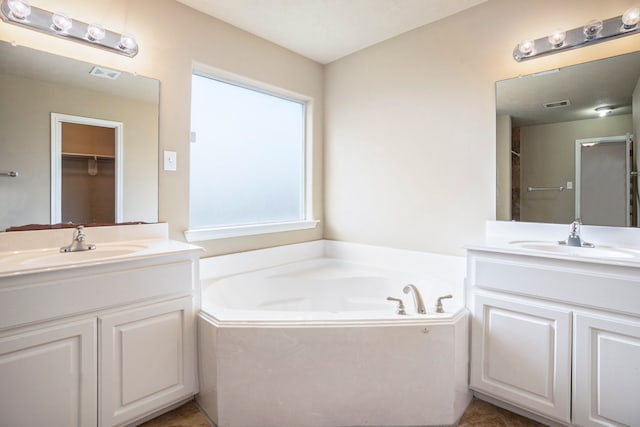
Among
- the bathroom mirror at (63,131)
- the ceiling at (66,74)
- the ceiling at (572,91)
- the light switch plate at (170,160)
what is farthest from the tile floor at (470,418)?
the ceiling at (66,74)

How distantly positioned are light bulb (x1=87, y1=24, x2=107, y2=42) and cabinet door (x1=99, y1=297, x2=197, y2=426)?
1.42m

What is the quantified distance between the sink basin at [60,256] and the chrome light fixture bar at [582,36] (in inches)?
96.1

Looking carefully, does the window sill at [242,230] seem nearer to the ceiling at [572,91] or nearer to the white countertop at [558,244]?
the white countertop at [558,244]

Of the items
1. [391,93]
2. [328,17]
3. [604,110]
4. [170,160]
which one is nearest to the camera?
[604,110]

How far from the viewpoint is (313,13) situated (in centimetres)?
217

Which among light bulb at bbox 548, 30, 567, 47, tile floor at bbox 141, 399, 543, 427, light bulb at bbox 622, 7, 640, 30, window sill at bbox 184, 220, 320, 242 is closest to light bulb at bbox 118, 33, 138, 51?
window sill at bbox 184, 220, 320, 242

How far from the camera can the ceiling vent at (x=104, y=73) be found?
1766 mm

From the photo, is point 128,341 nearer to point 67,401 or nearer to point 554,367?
point 67,401

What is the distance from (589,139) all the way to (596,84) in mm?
296

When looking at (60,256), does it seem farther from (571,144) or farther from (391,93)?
(571,144)

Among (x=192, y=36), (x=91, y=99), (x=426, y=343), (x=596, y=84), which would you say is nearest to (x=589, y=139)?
(x=596, y=84)

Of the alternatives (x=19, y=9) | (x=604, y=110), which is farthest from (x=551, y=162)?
(x=19, y=9)

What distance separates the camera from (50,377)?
1.26 m

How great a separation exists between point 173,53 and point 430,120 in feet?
5.85
